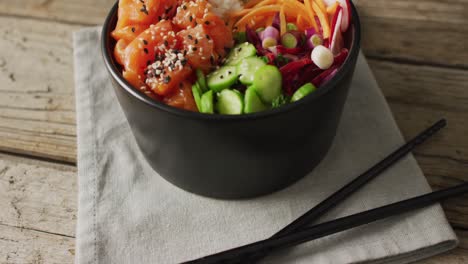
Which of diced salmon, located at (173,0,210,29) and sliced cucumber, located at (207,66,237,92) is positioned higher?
diced salmon, located at (173,0,210,29)

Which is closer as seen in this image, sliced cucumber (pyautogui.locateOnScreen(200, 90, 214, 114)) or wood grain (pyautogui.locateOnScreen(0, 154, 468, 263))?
sliced cucumber (pyautogui.locateOnScreen(200, 90, 214, 114))

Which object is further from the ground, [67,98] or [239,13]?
[239,13]

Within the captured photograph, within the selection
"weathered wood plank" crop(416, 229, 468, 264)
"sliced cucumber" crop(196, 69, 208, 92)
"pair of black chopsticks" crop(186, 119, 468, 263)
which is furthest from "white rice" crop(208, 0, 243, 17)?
"weathered wood plank" crop(416, 229, 468, 264)

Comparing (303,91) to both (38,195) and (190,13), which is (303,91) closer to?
(190,13)

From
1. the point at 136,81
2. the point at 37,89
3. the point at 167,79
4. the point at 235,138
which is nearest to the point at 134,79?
the point at 136,81

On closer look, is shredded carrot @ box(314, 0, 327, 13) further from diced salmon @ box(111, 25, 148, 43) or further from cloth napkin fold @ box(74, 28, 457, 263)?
diced salmon @ box(111, 25, 148, 43)

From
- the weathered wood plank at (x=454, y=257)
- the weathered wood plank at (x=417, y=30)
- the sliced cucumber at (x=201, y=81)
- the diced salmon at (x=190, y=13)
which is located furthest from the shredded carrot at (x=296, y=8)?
the weathered wood plank at (x=454, y=257)

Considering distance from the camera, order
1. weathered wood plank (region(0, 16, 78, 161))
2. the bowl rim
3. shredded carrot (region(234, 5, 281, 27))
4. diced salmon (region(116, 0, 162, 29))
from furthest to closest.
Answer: weathered wood plank (region(0, 16, 78, 161)), shredded carrot (region(234, 5, 281, 27)), diced salmon (region(116, 0, 162, 29)), the bowl rim

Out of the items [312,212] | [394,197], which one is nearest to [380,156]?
[394,197]
